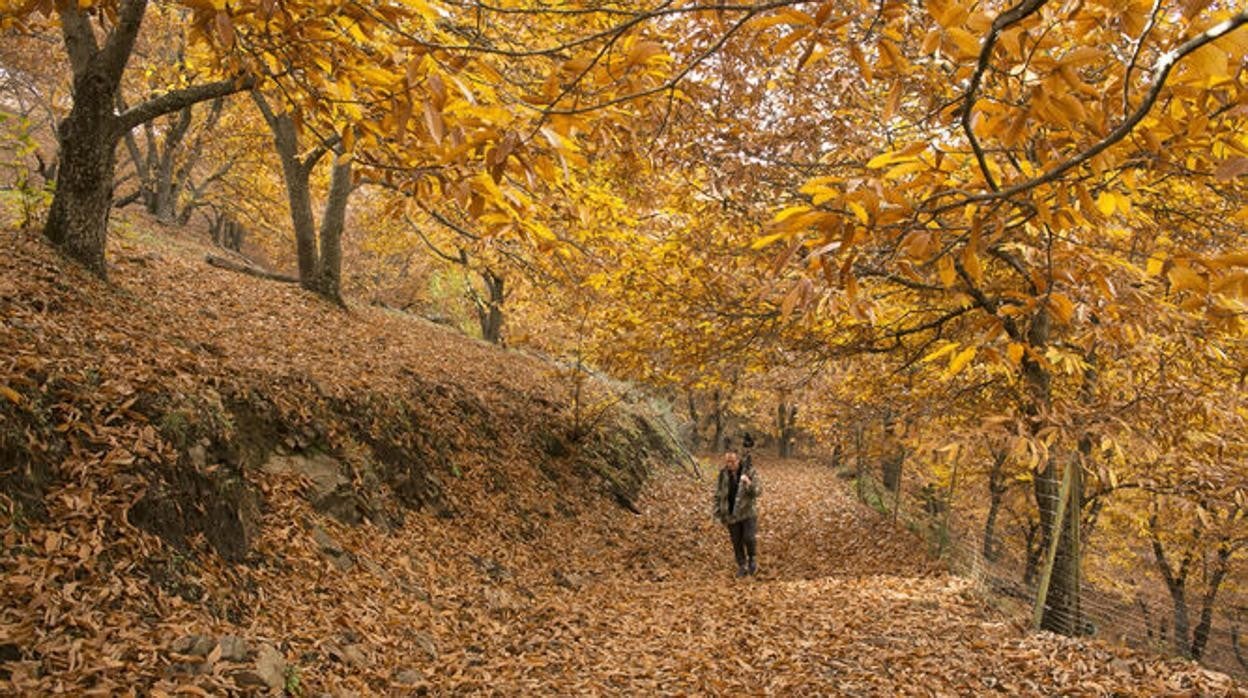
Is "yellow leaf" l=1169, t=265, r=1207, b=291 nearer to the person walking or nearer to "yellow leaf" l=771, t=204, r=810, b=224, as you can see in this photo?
"yellow leaf" l=771, t=204, r=810, b=224

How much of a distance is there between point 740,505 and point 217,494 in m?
5.90

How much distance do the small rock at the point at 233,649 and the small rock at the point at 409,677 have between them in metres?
1.03

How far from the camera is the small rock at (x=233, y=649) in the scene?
11.2 feet

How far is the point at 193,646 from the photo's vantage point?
131 inches

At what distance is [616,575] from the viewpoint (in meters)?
8.02

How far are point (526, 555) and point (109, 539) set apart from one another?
4.47 m

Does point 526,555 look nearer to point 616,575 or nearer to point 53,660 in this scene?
point 616,575

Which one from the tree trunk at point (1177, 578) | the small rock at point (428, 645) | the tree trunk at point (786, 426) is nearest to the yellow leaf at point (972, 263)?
the small rock at point (428, 645)

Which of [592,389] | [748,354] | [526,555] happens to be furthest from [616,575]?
[592,389]

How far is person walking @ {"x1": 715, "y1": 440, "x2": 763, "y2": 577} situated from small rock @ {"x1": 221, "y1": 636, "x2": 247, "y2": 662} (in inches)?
239

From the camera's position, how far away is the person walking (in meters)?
8.49

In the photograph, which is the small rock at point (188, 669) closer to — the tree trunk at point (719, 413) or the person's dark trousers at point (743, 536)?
the person's dark trousers at point (743, 536)

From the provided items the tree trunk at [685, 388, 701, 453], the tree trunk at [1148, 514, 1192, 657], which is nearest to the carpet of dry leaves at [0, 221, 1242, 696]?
the tree trunk at [1148, 514, 1192, 657]

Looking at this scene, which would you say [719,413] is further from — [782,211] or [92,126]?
[782,211]
